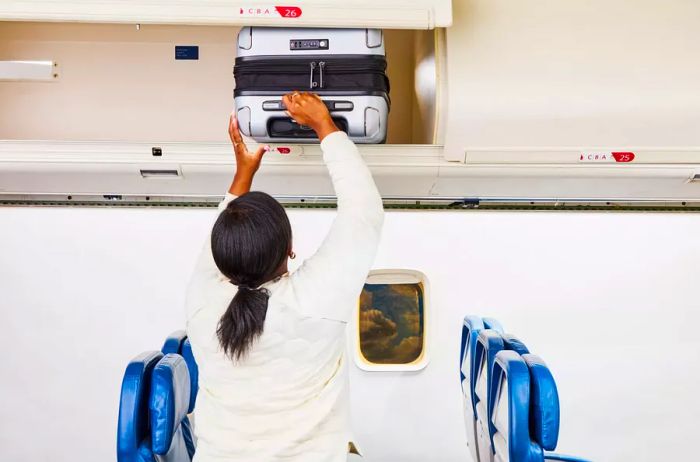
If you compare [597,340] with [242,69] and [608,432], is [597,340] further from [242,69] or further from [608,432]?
[242,69]

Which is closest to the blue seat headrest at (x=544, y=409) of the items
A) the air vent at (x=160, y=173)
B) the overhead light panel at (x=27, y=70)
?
the air vent at (x=160, y=173)

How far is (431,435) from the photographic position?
3748mm

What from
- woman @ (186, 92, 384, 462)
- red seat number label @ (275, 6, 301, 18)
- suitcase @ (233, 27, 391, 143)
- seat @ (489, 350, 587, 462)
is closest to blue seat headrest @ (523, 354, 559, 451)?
seat @ (489, 350, 587, 462)

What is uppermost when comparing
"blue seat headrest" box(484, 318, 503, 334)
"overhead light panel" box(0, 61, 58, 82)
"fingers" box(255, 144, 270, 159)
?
"overhead light panel" box(0, 61, 58, 82)

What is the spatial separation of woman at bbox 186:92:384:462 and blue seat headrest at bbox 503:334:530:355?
2.72 ft

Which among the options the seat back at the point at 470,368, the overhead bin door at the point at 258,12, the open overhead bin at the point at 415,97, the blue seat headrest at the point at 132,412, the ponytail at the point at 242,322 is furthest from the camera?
the seat back at the point at 470,368

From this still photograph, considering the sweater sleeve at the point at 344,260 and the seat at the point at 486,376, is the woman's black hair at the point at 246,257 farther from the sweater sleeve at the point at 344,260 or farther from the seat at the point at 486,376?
the seat at the point at 486,376

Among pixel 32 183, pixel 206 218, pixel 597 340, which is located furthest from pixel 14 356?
pixel 597 340

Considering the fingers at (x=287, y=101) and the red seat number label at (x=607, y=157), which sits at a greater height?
the fingers at (x=287, y=101)

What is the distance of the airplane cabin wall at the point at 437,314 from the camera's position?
3.56m

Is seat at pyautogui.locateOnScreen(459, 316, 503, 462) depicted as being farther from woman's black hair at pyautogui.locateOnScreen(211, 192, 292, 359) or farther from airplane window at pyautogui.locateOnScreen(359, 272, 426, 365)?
woman's black hair at pyautogui.locateOnScreen(211, 192, 292, 359)

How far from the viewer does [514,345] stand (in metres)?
2.63

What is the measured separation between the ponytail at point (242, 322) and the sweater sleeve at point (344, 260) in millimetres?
111

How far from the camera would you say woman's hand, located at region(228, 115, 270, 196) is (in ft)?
8.41
